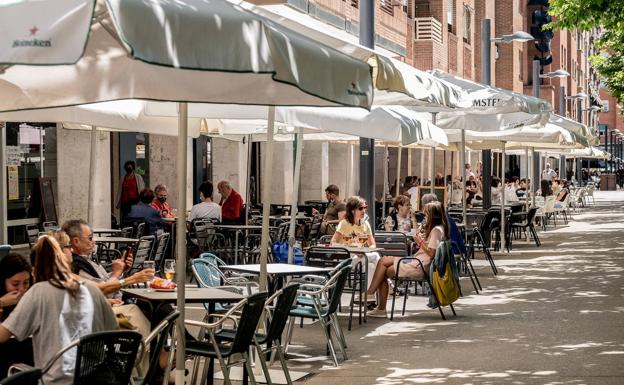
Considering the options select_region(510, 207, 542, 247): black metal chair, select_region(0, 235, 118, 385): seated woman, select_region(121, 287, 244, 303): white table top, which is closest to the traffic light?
select_region(510, 207, 542, 247): black metal chair

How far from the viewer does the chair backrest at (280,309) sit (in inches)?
342

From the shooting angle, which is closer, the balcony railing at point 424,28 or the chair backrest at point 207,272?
the chair backrest at point 207,272

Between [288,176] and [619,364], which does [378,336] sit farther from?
[288,176]

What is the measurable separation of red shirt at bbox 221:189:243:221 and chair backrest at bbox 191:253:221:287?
8842mm

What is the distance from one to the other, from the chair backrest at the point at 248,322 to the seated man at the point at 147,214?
9917 millimetres

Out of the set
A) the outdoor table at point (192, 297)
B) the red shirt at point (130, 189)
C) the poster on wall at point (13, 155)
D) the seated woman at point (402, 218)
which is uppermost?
the poster on wall at point (13, 155)

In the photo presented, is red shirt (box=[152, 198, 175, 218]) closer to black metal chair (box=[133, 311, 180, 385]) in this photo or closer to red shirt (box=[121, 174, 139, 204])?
red shirt (box=[121, 174, 139, 204])

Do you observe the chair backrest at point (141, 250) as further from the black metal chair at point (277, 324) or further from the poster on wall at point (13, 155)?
the poster on wall at point (13, 155)

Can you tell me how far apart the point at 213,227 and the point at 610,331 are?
7.63 metres

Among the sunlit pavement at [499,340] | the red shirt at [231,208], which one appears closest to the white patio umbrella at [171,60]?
the sunlit pavement at [499,340]

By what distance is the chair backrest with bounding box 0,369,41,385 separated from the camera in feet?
15.2

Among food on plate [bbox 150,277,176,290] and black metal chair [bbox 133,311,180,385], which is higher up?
food on plate [bbox 150,277,176,290]

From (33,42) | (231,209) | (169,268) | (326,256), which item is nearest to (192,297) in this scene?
(169,268)

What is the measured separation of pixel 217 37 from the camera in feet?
19.6
